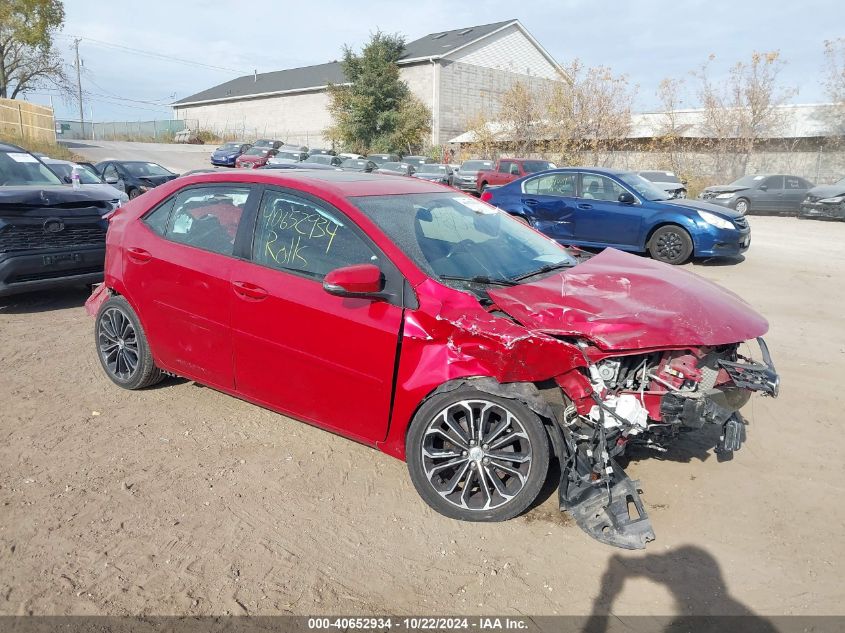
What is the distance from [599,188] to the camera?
1077cm

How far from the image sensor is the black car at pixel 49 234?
6480 mm

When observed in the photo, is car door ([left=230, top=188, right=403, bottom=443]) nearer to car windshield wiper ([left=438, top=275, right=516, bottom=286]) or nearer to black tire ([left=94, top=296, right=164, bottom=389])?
car windshield wiper ([left=438, top=275, right=516, bottom=286])

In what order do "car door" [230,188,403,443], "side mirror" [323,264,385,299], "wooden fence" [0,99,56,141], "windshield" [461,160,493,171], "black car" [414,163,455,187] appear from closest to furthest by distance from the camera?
1. "side mirror" [323,264,385,299]
2. "car door" [230,188,403,443]
3. "windshield" [461,160,493,171]
4. "black car" [414,163,455,187]
5. "wooden fence" [0,99,56,141]

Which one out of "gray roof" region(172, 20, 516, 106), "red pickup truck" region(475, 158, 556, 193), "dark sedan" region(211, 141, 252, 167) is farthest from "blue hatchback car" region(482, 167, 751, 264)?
"gray roof" region(172, 20, 516, 106)

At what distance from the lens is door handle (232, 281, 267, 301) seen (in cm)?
372

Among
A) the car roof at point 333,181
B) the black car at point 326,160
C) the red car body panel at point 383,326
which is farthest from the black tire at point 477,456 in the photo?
the black car at point 326,160

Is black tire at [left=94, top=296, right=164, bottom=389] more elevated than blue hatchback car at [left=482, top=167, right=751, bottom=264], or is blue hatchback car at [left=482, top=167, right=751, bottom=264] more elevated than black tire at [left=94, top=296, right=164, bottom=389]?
blue hatchback car at [left=482, top=167, right=751, bottom=264]

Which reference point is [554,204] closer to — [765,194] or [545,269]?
[545,269]

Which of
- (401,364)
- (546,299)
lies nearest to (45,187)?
(401,364)

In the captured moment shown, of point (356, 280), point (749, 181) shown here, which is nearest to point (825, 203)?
point (749, 181)

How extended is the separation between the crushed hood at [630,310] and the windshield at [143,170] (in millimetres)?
18073

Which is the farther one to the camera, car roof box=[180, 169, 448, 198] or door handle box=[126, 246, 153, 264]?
door handle box=[126, 246, 153, 264]

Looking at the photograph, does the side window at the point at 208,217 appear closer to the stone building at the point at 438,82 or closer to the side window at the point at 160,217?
the side window at the point at 160,217

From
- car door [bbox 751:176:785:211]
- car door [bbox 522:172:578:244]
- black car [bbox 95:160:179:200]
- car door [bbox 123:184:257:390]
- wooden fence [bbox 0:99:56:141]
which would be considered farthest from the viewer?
wooden fence [bbox 0:99:56:141]
